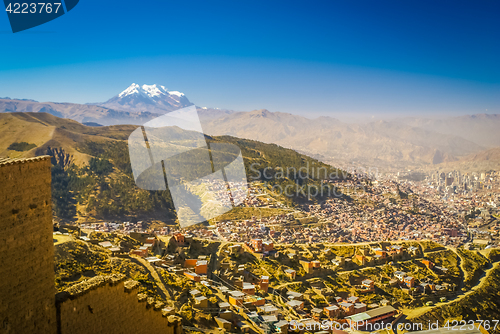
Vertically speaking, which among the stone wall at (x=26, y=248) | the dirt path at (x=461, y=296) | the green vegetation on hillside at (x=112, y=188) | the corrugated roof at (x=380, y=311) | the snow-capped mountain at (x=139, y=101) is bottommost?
the dirt path at (x=461, y=296)

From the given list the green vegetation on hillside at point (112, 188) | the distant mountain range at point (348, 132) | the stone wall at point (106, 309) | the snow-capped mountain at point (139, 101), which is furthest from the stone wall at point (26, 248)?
the distant mountain range at point (348, 132)

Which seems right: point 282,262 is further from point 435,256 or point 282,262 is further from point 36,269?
point 36,269

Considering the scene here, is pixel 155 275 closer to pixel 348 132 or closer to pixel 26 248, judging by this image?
pixel 26 248

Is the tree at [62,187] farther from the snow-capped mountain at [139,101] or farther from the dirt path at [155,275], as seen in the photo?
the snow-capped mountain at [139,101]

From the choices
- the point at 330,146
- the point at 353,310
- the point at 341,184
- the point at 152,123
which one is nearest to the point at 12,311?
the point at 353,310

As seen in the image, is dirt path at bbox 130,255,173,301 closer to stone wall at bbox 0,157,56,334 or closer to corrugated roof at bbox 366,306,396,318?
stone wall at bbox 0,157,56,334

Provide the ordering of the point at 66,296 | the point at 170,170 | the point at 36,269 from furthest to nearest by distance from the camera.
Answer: the point at 170,170 → the point at 66,296 → the point at 36,269
